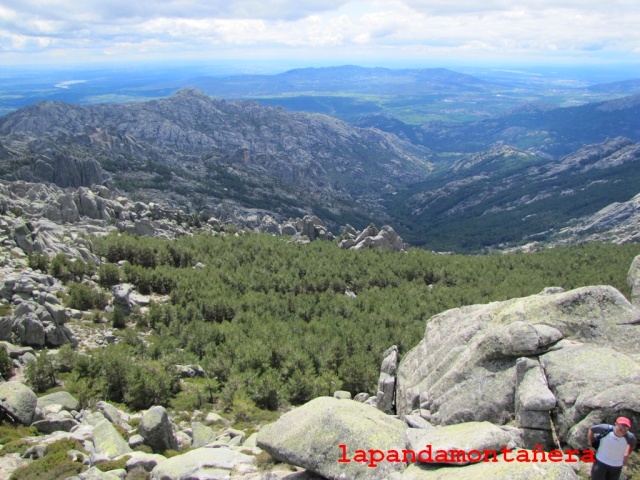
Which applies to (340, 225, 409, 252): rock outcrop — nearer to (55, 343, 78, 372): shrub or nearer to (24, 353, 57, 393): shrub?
(55, 343, 78, 372): shrub

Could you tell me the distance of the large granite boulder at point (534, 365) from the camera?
18.7m

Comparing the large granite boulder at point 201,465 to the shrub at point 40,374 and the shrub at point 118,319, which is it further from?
the shrub at point 118,319

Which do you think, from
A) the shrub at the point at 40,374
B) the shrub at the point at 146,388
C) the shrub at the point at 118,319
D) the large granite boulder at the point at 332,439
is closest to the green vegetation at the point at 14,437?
the shrub at the point at 40,374

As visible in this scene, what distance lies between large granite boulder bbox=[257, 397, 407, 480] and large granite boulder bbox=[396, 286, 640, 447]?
5.37 m

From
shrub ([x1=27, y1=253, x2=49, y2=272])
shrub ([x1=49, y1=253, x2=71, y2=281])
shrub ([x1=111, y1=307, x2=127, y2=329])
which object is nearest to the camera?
shrub ([x1=111, y1=307, x2=127, y2=329])

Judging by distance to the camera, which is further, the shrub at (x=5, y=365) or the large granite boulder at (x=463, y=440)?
the shrub at (x=5, y=365)

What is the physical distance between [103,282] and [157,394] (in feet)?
96.3

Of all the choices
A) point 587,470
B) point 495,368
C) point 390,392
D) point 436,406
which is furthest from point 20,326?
point 587,470

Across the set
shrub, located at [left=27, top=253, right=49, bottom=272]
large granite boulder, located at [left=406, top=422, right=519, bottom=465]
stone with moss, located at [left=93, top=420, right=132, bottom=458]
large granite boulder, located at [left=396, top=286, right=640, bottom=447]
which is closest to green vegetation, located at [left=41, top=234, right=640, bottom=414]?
stone with moss, located at [left=93, top=420, right=132, bottom=458]

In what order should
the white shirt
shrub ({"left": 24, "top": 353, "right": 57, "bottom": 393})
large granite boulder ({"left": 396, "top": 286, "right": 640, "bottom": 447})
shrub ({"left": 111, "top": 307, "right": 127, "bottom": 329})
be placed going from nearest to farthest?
the white shirt < large granite boulder ({"left": 396, "top": 286, "right": 640, "bottom": 447}) < shrub ({"left": 24, "top": 353, "right": 57, "bottom": 393}) < shrub ({"left": 111, "top": 307, "right": 127, "bottom": 329})

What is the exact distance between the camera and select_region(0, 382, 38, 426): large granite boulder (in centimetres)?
2395

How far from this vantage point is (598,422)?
55.3 feet

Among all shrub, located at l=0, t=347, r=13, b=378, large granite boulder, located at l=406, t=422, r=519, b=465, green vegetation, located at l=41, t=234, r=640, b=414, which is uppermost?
large granite boulder, located at l=406, t=422, r=519, b=465

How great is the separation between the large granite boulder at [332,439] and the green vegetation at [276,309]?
13.4 metres
